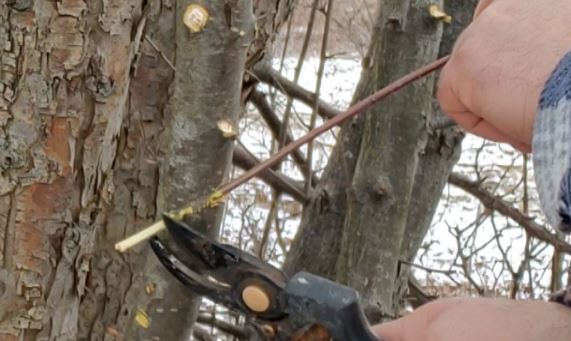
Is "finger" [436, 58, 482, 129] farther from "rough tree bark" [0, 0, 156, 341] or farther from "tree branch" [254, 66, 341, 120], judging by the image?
"tree branch" [254, 66, 341, 120]

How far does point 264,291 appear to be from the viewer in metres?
1.12

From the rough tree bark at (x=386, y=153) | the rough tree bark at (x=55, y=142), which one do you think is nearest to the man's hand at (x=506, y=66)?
the rough tree bark at (x=55, y=142)

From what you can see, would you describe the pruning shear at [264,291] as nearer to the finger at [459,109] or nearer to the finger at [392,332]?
the finger at [392,332]

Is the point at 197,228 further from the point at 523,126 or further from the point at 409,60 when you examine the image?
the point at 409,60

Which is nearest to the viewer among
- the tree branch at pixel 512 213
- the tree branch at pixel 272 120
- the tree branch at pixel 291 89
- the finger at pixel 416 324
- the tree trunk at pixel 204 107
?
the finger at pixel 416 324

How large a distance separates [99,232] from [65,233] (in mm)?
850

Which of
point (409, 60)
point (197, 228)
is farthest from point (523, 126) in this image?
point (409, 60)

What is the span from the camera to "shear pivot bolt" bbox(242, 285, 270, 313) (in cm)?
112

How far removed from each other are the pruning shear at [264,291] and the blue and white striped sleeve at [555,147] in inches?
10.4

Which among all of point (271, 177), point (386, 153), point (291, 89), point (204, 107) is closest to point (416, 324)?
point (204, 107)

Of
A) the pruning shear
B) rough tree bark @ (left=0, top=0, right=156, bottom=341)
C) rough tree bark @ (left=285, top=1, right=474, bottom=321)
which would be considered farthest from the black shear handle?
rough tree bark @ (left=285, top=1, right=474, bottom=321)

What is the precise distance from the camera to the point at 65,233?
1375mm

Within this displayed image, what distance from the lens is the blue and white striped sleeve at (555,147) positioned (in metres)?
0.82

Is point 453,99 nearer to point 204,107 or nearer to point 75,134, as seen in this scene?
point 204,107
